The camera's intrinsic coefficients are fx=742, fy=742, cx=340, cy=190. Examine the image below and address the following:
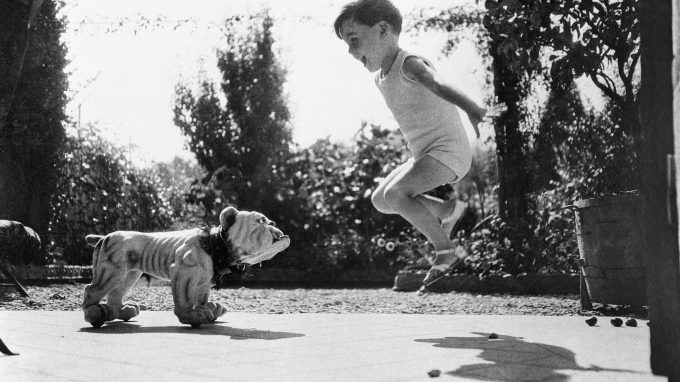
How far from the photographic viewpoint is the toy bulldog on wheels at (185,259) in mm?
2869

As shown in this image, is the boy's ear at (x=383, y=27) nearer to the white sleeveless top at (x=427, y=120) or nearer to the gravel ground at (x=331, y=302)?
the white sleeveless top at (x=427, y=120)

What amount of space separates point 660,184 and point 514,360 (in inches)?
29.6

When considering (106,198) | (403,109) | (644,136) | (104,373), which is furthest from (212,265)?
(106,198)

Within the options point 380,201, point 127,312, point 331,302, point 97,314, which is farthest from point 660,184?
point 331,302

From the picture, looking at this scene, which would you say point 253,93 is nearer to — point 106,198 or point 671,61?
point 106,198

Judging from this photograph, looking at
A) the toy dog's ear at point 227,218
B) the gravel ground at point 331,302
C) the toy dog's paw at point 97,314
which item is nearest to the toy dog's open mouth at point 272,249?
the toy dog's ear at point 227,218

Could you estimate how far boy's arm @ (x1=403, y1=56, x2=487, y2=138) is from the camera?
2.71 meters

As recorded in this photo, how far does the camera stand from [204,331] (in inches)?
106

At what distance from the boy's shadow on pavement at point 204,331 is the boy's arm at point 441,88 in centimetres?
101

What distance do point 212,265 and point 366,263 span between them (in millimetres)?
5209

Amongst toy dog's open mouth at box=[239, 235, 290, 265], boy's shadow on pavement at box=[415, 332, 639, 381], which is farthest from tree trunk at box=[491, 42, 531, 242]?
boy's shadow on pavement at box=[415, 332, 639, 381]

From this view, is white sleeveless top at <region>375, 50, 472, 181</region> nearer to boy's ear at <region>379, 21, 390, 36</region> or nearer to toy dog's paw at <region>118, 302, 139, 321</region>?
boy's ear at <region>379, 21, 390, 36</region>

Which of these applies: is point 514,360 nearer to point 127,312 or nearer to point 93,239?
point 127,312

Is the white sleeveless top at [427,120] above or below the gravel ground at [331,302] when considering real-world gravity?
above
